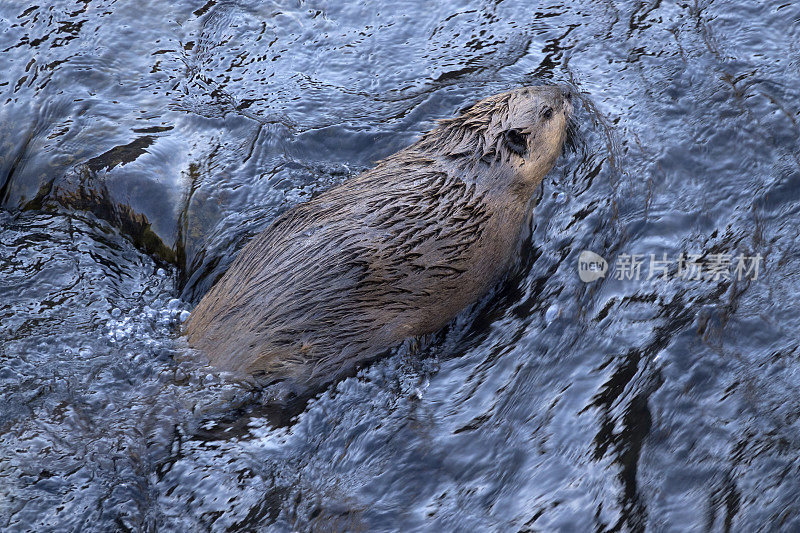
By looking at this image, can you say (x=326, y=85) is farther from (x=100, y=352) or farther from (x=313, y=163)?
(x=100, y=352)

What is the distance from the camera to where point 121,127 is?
5.48 metres

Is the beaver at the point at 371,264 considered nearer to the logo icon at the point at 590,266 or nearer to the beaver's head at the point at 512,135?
the beaver's head at the point at 512,135

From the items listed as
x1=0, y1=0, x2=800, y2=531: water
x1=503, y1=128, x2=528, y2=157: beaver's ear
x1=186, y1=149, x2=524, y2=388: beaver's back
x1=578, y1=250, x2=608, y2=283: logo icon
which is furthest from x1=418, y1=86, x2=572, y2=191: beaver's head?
x1=578, y1=250, x2=608, y2=283: logo icon

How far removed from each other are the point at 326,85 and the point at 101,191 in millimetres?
2026

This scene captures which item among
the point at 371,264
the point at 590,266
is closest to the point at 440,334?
the point at 371,264

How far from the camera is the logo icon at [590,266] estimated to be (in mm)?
4684

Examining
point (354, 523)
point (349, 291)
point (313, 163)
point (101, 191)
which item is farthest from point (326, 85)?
point (354, 523)

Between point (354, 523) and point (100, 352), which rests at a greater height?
point (100, 352)

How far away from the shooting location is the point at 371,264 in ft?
13.5

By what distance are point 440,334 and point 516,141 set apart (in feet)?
4.97

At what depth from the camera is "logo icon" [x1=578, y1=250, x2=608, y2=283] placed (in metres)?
4.68
